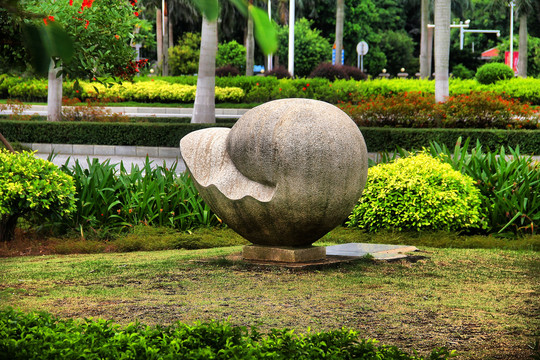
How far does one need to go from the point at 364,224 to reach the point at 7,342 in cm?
684

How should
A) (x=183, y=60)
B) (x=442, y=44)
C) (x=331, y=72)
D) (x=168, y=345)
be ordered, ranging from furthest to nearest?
(x=183, y=60), (x=331, y=72), (x=442, y=44), (x=168, y=345)

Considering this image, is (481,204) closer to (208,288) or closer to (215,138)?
(215,138)

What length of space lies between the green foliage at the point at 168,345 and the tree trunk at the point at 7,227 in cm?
527

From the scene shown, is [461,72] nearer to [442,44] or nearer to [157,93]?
[157,93]

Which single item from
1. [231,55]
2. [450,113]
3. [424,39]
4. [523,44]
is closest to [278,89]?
[424,39]

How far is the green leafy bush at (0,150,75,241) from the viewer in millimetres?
8500

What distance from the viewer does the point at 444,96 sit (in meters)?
18.4

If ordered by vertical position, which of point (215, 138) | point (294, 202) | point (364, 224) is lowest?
point (364, 224)

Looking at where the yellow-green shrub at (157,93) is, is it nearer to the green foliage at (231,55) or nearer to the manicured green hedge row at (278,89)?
the manicured green hedge row at (278,89)

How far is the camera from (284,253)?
7418 mm

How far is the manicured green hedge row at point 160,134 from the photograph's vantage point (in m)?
15.2

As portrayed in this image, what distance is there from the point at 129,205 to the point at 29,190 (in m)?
1.57

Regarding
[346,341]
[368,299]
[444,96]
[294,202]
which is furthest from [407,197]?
[444,96]

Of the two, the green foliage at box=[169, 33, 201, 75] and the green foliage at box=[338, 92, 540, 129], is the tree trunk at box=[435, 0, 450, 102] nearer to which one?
the green foliage at box=[338, 92, 540, 129]
